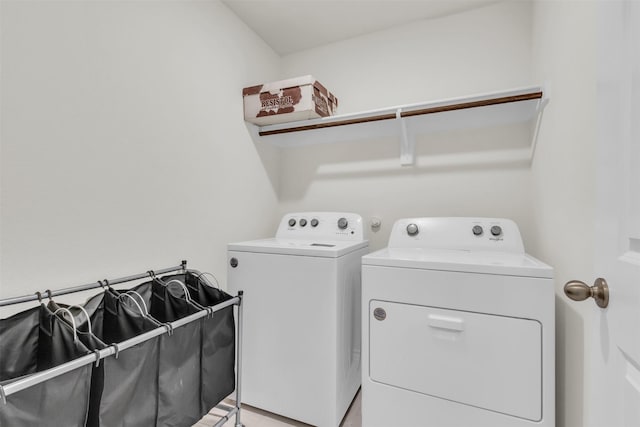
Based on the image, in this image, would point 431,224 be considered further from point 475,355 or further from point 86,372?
point 86,372

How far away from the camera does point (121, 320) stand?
3.54ft

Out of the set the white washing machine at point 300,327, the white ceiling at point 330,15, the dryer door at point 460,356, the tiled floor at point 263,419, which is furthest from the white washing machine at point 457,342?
the white ceiling at point 330,15

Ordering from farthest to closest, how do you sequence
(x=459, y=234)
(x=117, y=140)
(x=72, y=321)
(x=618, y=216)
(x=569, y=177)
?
1. (x=459, y=234)
2. (x=117, y=140)
3. (x=569, y=177)
4. (x=72, y=321)
5. (x=618, y=216)

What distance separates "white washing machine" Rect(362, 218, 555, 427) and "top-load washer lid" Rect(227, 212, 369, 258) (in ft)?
1.39

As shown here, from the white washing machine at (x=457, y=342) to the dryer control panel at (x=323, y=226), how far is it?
0.56 meters

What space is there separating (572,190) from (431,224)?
0.76m

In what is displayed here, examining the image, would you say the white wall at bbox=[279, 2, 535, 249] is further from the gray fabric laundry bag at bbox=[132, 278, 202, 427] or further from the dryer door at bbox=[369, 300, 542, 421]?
the gray fabric laundry bag at bbox=[132, 278, 202, 427]

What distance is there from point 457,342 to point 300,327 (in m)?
0.74

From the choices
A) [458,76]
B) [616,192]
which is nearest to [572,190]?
[616,192]

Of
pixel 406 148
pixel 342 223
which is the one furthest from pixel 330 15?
pixel 342 223

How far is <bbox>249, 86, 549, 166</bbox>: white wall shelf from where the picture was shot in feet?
5.29

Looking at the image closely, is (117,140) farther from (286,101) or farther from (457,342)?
(457,342)

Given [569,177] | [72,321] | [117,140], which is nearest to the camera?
[72,321]

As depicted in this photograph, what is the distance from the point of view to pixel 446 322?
1180mm
